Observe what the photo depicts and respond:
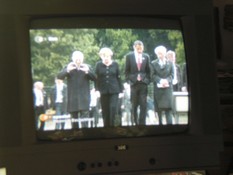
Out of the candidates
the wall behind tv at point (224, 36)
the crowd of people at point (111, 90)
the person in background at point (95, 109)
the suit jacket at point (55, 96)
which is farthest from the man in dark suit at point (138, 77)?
the wall behind tv at point (224, 36)

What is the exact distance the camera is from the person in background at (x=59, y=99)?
56.5 inches

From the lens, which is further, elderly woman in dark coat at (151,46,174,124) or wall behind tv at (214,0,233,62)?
wall behind tv at (214,0,233,62)

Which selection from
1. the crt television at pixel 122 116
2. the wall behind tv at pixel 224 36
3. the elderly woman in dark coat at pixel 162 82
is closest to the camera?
the crt television at pixel 122 116

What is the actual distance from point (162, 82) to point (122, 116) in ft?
0.65

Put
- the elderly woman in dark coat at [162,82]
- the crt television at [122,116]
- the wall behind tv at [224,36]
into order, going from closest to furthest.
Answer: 1. the crt television at [122,116]
2. the elderly woman in dark coat at [162,82]
3. the wall behind tv at [224,36]

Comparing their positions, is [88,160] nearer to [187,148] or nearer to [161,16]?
[187,148]

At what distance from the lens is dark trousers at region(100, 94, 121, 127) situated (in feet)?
4.81

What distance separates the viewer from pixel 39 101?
4.71 feet

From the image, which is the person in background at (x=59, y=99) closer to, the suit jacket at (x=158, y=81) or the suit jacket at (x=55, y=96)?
the suit jacket at (x=55, y=96)

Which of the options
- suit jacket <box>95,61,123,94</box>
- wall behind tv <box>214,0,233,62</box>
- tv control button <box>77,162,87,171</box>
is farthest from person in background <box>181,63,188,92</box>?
wall behind tv <box>214,0,233,62</box>

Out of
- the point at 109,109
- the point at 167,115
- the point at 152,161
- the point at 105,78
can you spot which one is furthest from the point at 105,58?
the point at 152,161

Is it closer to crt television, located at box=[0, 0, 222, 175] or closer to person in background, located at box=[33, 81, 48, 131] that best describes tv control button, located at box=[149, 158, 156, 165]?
crt television, located at box=[0, 0, 222, 175]

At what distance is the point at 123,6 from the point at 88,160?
58 centimetres

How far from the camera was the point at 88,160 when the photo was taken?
145 centimetres
